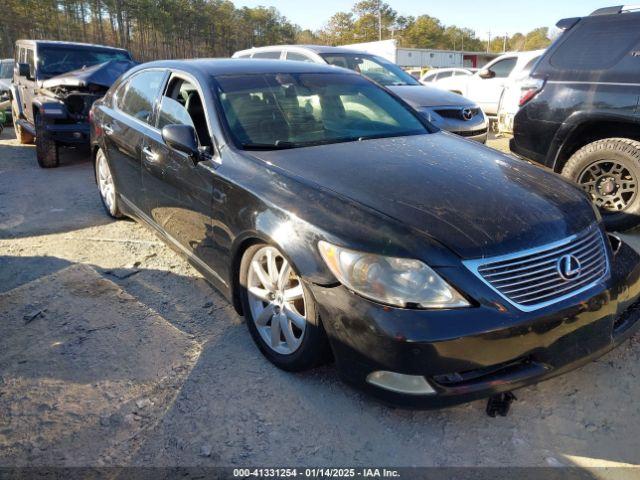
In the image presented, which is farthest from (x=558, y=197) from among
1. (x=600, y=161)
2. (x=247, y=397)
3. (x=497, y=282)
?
(x=600, y=161)

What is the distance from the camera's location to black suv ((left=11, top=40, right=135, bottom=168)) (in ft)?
25.1

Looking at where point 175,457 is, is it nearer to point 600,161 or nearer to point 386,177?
point 386,177

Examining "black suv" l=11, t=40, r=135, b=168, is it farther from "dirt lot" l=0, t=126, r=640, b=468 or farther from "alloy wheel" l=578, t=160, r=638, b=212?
"alloy wheel" l=578, t=160, r=638, b=212

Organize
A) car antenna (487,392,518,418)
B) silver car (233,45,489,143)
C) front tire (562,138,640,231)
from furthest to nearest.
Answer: silver car (233,45,489,143) → front tire (562,138,640,231) → car antenna (487,392,518,418)

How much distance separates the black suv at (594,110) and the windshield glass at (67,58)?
754cm

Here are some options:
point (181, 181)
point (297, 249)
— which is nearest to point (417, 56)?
point (181, 181)

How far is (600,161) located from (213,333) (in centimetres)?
372

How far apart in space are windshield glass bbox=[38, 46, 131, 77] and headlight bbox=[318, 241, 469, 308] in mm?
8429

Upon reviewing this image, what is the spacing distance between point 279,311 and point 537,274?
1.26 meters

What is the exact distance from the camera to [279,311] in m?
2.68

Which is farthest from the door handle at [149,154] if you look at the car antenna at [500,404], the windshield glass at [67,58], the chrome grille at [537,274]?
the windshield glass at [67,58]

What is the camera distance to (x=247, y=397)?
99.7 inches

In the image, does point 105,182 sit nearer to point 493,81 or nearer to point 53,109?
point 53,109

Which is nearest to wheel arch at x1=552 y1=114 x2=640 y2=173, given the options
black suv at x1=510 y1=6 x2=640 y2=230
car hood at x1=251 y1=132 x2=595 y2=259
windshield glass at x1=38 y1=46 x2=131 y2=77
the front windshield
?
black suv at x1=510 y1=6 x2=640 y2=230
